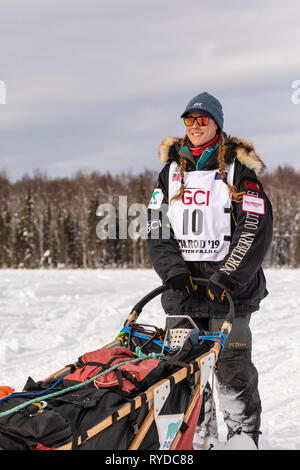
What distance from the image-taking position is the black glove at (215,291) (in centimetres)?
301

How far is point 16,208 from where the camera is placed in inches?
2318

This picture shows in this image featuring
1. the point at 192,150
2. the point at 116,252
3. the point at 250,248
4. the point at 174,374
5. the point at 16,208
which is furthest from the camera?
the point at 16,208

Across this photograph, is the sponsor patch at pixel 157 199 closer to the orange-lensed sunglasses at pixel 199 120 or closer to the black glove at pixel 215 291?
the orange-lensed sunglasses at pixel 199 120

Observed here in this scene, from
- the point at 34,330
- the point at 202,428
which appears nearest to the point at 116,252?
the point at 34,330

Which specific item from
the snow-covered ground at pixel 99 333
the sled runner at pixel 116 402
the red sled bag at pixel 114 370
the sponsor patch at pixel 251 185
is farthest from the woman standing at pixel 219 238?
the red sled bag at pixel 114 370

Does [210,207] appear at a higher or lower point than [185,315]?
higher

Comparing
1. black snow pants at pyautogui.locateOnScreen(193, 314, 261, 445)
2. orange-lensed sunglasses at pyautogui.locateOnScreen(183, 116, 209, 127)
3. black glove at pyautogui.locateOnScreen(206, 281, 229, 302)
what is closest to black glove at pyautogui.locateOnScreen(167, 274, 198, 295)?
black glove at pyautogui.locateOnScreen(206, 281, 229, 302)

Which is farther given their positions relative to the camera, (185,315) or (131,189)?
(131,189)

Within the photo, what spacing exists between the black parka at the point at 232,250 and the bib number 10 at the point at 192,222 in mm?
121

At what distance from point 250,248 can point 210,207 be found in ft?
1.25

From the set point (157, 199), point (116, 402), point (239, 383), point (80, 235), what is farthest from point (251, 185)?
→ point (80, 235)

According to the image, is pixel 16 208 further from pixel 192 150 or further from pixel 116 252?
pixel 192 150

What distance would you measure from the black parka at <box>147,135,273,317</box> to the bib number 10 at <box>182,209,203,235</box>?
0.40ft
